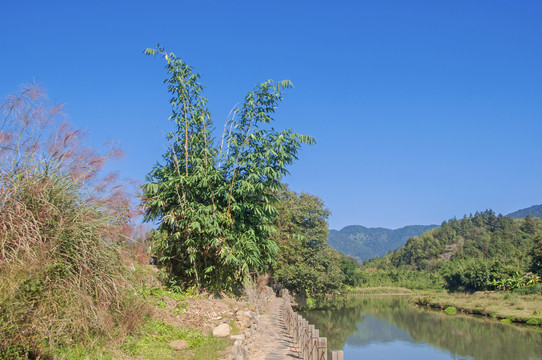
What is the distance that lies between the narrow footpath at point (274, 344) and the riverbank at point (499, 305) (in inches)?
894

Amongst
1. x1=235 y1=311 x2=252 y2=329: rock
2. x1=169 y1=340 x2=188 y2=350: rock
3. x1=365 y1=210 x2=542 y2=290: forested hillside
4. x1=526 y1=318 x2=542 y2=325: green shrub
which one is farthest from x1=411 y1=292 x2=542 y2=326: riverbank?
x1=169 y1=340 x2=188 y2=350: rock

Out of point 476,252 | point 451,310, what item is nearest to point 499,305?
point 451,310

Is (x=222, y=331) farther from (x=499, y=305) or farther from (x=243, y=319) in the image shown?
(x=499, y=305)

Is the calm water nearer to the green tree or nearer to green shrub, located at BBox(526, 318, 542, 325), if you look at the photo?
green shrub, located at BBox(526, 318, 542, 325)

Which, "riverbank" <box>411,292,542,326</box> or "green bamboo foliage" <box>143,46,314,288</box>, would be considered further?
"riverbank" <box>411,292,542,326</box>

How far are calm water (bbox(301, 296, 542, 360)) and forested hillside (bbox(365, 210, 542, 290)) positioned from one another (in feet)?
39.9

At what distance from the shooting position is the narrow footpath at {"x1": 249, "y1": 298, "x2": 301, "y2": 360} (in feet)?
32.0

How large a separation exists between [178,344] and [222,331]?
1573 mm

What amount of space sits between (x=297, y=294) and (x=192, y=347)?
2469 cm

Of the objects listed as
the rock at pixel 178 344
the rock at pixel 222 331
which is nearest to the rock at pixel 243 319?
the rock at pixel 222 331

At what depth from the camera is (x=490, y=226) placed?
103 m

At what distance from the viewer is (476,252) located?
76.1 meters

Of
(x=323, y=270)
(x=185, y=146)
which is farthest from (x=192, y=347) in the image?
(x=323, y=270)

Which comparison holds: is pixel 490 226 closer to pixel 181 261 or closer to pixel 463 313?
pixel 463 313
